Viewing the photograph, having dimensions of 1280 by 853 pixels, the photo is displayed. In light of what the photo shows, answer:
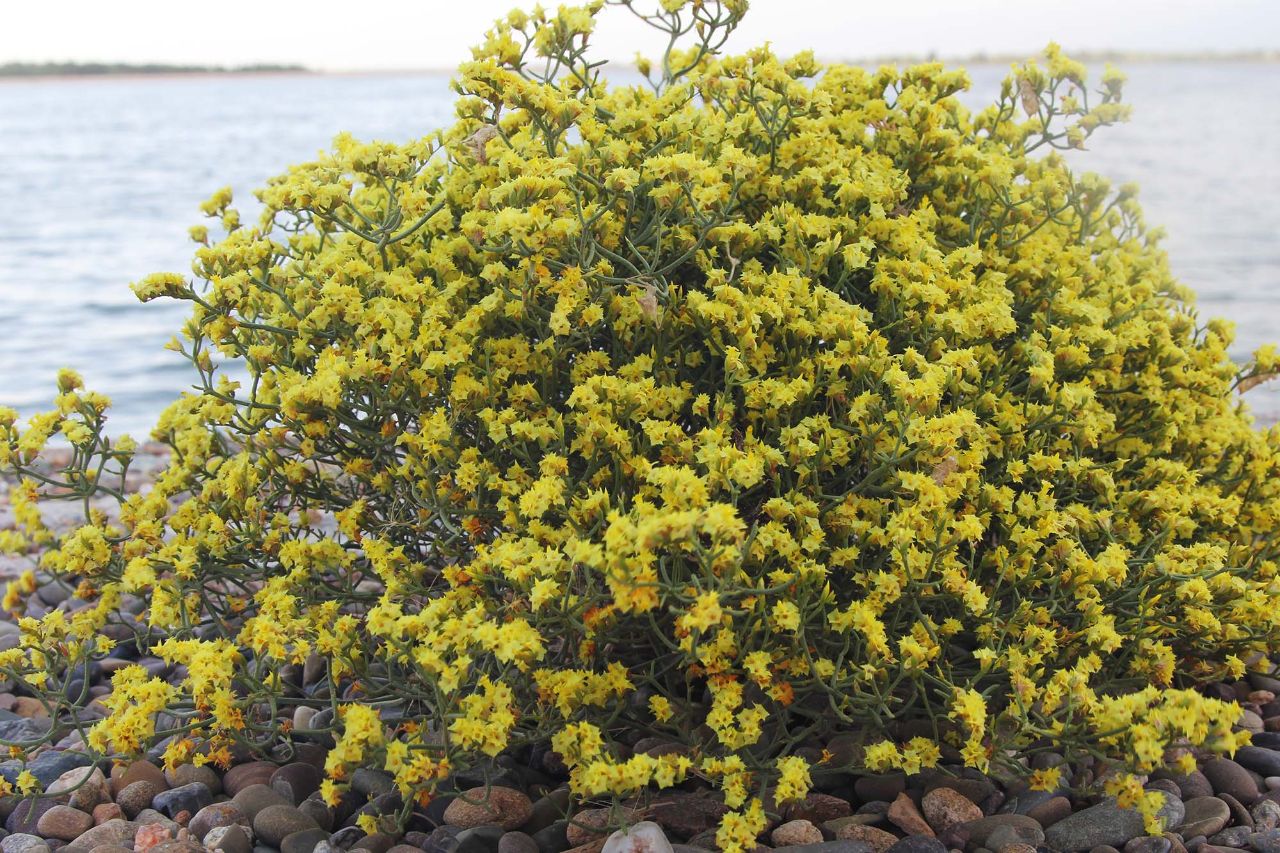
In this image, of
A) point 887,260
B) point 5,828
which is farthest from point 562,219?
point 5,828

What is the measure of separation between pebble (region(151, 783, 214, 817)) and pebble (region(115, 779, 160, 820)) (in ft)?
0.15

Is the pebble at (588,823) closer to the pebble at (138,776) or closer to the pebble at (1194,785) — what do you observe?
the pebble at (138,776)

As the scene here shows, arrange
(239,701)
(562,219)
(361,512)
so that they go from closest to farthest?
1. (562,219)
2. (239,701)
3. (361,512)

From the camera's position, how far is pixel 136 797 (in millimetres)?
3307

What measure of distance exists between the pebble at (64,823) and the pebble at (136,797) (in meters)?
0.10

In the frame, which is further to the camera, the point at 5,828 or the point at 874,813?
the point at 5,828

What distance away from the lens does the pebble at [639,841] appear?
2.69 m

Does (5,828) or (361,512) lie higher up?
(361,512)

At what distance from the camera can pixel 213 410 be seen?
3.32m

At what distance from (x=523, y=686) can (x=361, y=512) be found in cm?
69

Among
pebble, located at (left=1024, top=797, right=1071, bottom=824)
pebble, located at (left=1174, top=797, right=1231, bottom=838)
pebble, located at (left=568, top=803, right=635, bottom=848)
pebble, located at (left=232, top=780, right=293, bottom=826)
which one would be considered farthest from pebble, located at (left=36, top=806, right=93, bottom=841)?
pebble, located at (left=1174, top=797, right=1231, bottom=838)

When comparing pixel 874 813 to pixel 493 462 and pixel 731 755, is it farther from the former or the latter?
pixel 493 462

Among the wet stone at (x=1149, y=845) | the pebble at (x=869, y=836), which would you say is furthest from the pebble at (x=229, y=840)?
the wet stone at (x=1149, y=845)

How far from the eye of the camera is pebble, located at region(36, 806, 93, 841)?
3.19m
